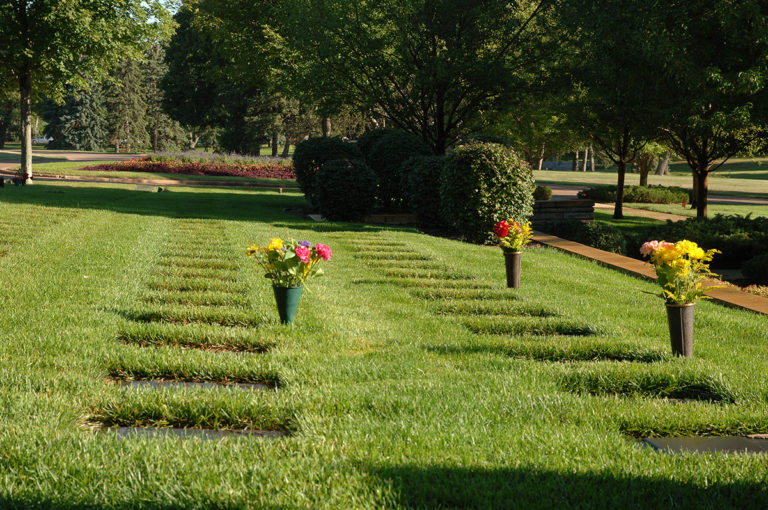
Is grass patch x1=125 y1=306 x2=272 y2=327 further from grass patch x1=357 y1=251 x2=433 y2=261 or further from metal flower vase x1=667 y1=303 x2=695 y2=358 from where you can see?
grass patch x1=357 y1=251 x2=433 y2=261

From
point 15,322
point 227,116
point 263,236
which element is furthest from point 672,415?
point 227,116

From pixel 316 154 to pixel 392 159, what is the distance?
260cm

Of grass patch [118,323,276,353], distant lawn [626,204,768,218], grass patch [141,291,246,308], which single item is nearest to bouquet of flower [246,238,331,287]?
grass patch [118,323,276,353]

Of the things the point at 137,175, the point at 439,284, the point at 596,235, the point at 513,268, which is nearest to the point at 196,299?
the point at 439,284

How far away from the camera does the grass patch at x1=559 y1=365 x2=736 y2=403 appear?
14.2ft

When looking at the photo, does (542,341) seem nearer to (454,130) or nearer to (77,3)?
(454,130)

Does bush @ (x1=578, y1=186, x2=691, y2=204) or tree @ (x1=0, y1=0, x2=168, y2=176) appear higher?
tree @ (x1=0, y1=0, x2=168, y2=176)

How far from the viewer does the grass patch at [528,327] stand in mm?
5910

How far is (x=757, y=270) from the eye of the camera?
34.4ft

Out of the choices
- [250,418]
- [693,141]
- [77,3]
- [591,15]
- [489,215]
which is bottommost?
[250,418]

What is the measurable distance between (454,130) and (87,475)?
18.6 m

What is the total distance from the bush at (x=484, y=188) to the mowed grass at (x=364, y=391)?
159 inches

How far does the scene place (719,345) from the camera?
5.63 metres

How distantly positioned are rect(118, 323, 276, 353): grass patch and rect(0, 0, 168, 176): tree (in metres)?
18.6
